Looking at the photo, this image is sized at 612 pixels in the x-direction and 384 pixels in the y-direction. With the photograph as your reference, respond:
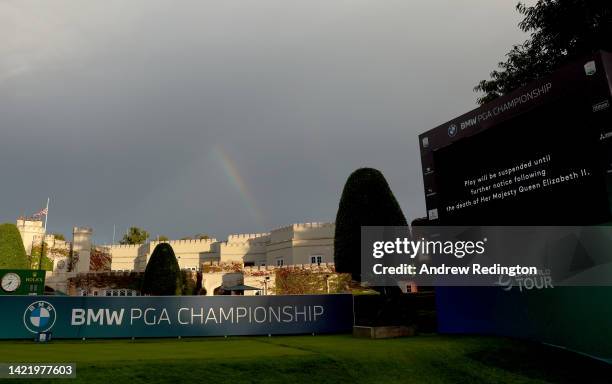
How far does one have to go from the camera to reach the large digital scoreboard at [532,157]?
1105cm

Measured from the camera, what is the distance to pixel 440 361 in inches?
444

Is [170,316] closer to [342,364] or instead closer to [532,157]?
[342,364]

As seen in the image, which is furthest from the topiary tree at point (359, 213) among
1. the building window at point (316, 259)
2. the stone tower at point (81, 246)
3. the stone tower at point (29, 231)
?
the stone tower at point (29, 231)

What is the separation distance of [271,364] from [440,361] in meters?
4.36

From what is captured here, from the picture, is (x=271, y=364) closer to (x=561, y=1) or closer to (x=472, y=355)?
(x=472, y=355)

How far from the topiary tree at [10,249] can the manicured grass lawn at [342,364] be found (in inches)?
1502

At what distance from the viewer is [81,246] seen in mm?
61031

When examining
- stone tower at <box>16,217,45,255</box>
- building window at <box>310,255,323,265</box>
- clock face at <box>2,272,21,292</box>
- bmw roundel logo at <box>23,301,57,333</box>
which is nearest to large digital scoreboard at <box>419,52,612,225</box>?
bmw roundel logo at <box>23,301,57,333</box>

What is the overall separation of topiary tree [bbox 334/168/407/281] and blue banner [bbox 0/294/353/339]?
6.55 ft

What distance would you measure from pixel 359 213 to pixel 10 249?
4236 centimetres

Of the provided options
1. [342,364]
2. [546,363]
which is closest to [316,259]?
[546,363]

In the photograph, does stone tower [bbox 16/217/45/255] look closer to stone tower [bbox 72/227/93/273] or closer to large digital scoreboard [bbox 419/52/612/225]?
stone tower [bbox 72/227/93/273]

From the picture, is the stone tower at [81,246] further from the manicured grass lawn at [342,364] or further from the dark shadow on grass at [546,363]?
the dark shadow on grass at [546,363]

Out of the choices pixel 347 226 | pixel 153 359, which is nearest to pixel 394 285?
pixel 347 226
